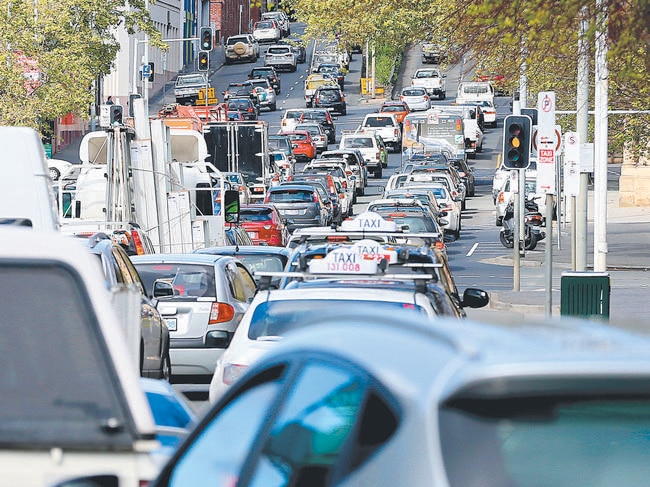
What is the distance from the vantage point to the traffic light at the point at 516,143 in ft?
76.4

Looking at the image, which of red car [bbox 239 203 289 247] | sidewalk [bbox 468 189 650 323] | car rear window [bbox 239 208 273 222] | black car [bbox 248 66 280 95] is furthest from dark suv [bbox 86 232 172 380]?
black car [bbox 248 66 280 95]

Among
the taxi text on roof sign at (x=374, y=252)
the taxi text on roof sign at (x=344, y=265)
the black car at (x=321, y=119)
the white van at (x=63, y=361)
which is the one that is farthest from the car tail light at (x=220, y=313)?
the black car at (x=321, y=119)

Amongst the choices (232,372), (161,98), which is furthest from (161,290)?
(161,98)

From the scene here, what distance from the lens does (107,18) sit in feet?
162

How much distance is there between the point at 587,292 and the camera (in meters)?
19.7

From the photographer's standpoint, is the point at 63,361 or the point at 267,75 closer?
the point at 63,361

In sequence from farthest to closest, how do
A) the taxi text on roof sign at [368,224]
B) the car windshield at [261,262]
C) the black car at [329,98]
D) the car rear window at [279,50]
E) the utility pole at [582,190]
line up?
1. the car rear window at [279,50]
2. the black car at [329,98]
3. the utility pole at [582,190]
4. the car windshield at [261,262]
5. the taxi text on roof sign at [368,224]

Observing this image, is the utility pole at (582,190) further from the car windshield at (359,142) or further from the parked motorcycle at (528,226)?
the car windshield at (359,142)

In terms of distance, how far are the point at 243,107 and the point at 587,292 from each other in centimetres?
5564

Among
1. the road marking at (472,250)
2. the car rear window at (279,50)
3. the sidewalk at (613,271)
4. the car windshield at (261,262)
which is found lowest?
the road marking at (472,250)

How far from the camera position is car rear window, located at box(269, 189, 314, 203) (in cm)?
3947

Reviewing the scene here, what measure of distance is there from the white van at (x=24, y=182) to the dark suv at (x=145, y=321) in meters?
4.16

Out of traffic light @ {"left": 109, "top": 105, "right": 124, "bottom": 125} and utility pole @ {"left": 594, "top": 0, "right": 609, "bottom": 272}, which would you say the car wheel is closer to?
utility pole @ {"left": 594, "top": 0, "right": 609, "bottom": 272}

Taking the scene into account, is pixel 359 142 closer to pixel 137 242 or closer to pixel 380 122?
pixel 380 122
